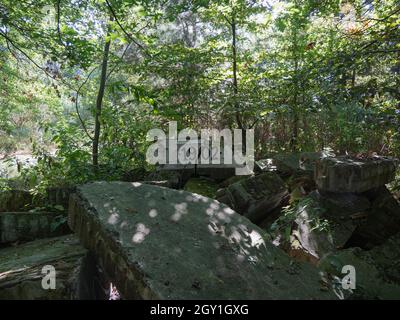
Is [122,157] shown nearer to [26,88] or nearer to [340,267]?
[340,267]

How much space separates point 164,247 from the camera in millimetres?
2293

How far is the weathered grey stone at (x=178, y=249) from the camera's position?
2.01 meters

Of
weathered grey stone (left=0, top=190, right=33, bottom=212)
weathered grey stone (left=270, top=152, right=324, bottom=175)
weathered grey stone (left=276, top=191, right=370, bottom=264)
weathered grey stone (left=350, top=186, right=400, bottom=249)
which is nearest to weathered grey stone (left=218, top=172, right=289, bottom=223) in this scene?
weathered grey stone (left=276, top=191, right=370, bottom=264)

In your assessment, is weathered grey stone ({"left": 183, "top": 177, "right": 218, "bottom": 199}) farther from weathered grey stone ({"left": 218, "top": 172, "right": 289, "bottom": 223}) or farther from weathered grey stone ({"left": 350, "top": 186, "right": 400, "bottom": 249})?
weathered grey stone ({"left": 350, "top": 186, "right": 400, "bottom": 249})

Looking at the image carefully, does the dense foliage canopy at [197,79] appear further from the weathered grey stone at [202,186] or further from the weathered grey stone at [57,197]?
the weathered grey stone at [202,186]

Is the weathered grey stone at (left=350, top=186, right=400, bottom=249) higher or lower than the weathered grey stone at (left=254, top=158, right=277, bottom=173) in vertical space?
lower

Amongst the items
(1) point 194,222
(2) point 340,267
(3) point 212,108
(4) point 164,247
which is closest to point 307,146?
(3) point 212,108

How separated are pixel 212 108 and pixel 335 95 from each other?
3711mm

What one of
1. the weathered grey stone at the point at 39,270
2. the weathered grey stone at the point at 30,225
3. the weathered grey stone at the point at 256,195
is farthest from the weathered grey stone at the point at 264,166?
the weathered grey stone at the point at 39,270

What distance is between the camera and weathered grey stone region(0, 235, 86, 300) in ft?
6.95

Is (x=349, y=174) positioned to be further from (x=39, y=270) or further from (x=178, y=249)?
(x=39, y=270)

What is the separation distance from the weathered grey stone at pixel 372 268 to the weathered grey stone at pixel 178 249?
44 centimetres

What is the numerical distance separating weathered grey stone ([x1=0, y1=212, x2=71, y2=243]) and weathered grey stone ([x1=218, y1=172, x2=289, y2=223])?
2.09 m

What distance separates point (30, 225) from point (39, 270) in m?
1.43
